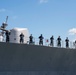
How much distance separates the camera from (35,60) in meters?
19.2

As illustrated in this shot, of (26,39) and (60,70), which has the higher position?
(26,39)

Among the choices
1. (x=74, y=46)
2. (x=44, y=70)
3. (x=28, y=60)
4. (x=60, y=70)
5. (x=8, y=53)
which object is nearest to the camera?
(x=8, y=53)

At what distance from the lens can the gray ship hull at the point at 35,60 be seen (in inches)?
680

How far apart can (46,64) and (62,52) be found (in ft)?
8.37

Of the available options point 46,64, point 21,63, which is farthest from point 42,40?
point 21,63

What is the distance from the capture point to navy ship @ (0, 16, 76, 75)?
17.3 m

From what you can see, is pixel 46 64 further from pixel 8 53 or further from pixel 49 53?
pixel 8 53

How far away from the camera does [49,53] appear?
20.5 meters

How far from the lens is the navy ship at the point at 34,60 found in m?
17.3

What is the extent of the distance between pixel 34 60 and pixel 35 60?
0.39 ft

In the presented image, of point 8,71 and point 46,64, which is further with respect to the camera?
point 46,64

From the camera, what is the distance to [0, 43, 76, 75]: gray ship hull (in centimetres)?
1727

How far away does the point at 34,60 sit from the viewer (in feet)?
62.8

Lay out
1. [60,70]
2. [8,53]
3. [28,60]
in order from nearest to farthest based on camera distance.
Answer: [8,53] < [28,60] < [60,70]
